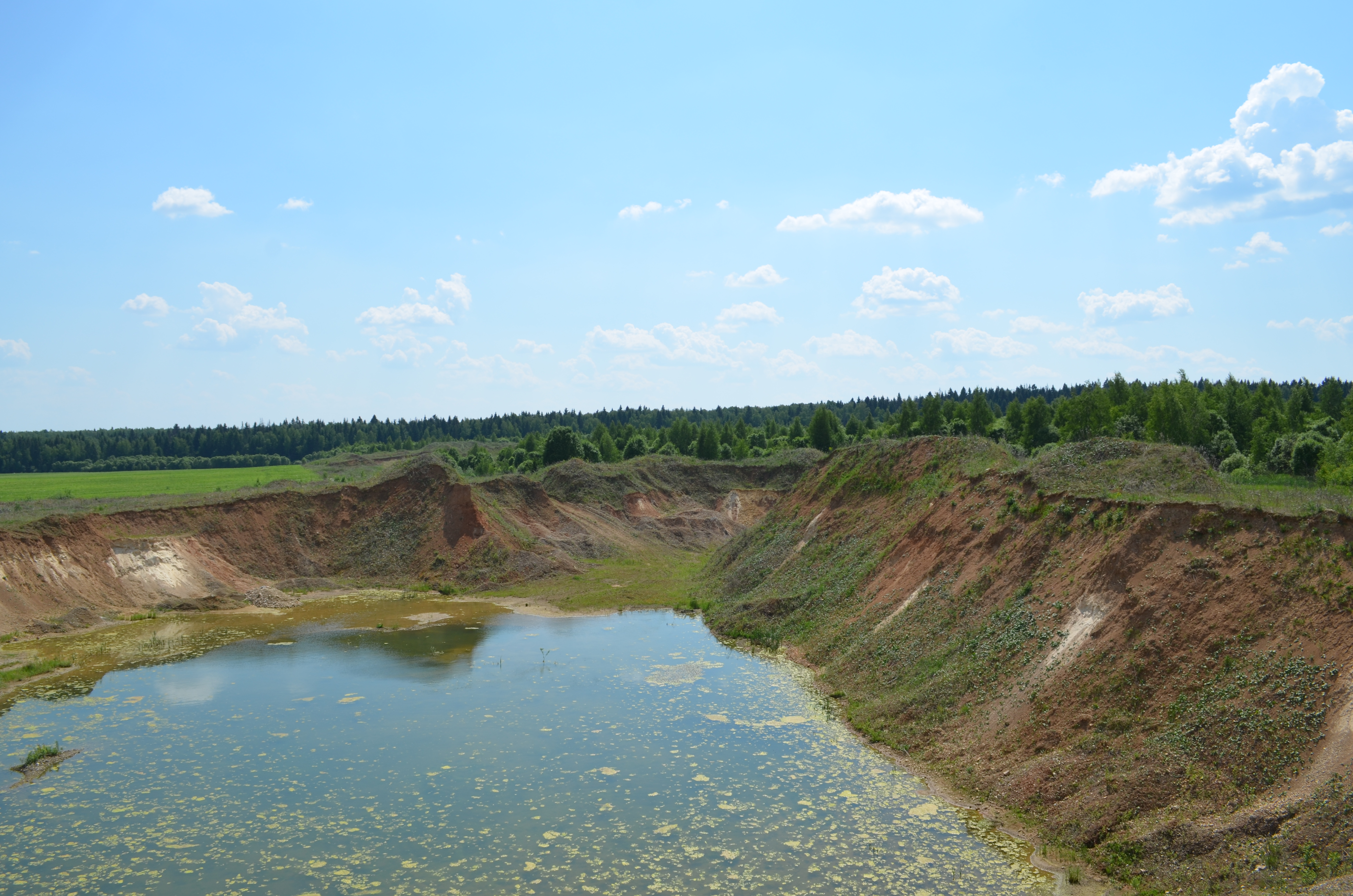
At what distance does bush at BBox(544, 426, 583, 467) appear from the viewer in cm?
10206

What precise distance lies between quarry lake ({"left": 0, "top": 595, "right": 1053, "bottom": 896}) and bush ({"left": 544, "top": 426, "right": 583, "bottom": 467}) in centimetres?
6539

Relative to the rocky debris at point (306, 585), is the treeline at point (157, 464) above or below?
above

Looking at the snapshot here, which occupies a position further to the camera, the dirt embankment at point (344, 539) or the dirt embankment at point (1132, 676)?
the dirt embankment at point (344, 539)

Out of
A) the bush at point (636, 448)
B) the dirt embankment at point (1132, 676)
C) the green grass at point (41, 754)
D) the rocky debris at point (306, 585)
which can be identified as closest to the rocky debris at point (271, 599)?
the rocky debris at point (306, 585)

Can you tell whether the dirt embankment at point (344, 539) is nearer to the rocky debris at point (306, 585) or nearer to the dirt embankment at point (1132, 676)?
the rocky debris at point (306, 585)

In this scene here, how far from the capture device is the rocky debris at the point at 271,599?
51.3 metres

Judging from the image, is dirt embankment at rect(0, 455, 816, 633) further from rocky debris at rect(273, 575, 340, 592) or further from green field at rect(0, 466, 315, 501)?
green field at rect(0, 466, 315, 501)

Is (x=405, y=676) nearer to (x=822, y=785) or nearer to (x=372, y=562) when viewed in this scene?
(x=822, y=785)

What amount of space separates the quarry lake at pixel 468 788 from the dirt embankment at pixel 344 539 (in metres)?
13.8

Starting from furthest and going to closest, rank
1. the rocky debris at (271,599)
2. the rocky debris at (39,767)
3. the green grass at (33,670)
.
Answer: the rocky debris at (271,599) → the green grass at (33,670) → the rocky debris at (39,767)

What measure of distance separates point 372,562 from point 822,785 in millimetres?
47145

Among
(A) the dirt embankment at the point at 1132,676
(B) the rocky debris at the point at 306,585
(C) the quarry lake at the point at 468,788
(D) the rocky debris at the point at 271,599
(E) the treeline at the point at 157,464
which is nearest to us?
(A) the dirt embankment at the point at 1132,676

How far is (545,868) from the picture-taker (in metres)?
17.8

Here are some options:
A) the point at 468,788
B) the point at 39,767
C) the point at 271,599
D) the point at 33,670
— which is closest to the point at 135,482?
the point at 271,599
